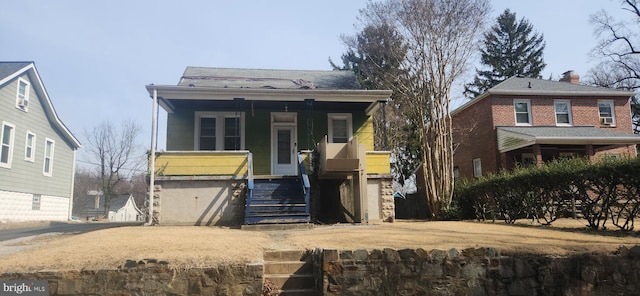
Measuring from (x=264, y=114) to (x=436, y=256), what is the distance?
10.1m

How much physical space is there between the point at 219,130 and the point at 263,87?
2269 millimetres

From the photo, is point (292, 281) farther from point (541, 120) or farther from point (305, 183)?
point (541, 120)

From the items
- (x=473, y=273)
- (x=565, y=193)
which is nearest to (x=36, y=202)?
(x=473, y=273)

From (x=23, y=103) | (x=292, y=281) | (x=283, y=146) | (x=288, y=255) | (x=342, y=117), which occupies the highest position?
(x=23, y=103)

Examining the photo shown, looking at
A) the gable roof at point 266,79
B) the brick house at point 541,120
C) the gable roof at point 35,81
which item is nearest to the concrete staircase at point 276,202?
the gable roof at point 266,79

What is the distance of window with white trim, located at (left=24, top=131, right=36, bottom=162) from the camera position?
60.7ft

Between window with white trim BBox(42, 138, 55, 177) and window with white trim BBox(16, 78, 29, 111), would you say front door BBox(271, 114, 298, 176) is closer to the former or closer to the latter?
window with white trim BBox(16, 78, 29, 111)

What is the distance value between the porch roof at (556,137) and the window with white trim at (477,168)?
247cm

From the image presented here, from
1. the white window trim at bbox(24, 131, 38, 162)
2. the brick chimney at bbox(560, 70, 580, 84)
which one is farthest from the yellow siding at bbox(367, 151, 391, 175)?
the brick chimney at bbox(560, 70, 580, 84)

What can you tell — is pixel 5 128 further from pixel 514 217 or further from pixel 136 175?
pixel 136 175

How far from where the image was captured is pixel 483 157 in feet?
72.2

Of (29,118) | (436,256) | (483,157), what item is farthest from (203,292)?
(483,157)

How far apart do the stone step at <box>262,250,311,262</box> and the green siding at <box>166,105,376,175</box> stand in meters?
8.18

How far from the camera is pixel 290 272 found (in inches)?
253
